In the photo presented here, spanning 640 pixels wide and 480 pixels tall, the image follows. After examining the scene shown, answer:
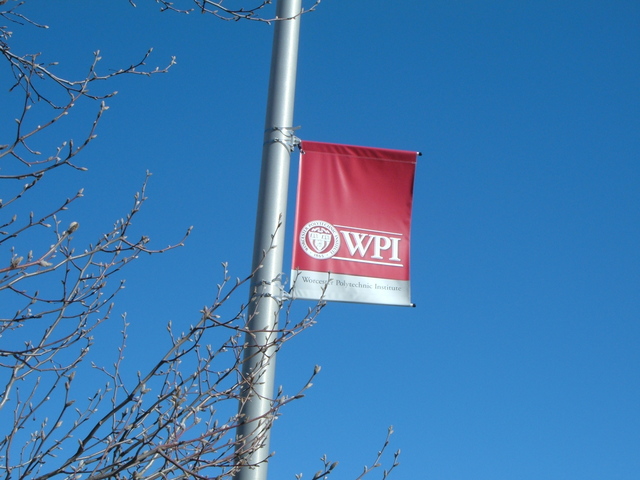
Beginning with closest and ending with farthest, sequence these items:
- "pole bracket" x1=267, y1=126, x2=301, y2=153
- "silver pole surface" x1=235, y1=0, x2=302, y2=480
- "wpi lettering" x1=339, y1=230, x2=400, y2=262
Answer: "silver pole surface" x1=235, y1=0, x2=302, y2=480, "pole bracket" x1=267, y1=126, x2=301, y2=153, "wpi lettering" x1=339, y1=230, x2=400, y2=262

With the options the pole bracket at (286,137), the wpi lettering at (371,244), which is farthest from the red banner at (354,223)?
the pole bracket at (286,137)

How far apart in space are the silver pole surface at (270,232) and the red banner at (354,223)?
58cm

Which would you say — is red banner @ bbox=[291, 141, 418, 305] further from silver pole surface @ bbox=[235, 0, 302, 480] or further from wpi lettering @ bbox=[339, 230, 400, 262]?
silver pole surface @ bbox=[235, 0, 302, 480]

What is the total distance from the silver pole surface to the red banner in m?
0.58

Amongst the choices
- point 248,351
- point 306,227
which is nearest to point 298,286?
point 306,227

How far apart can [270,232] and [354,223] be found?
1.17 meters

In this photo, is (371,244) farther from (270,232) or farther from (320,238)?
(270,232)

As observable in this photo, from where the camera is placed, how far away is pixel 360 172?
693 centimetres

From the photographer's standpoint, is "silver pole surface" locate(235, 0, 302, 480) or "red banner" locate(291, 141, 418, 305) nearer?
"silver pole surface" locate(235, 0, 302, 480)

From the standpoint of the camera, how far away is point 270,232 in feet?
18.9

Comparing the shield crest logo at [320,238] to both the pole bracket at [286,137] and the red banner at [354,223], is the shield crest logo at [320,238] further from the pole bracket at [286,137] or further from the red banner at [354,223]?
the pole bracket at [286,137]

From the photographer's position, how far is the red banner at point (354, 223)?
6.53 metres

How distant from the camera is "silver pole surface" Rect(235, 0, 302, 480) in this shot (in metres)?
4.90

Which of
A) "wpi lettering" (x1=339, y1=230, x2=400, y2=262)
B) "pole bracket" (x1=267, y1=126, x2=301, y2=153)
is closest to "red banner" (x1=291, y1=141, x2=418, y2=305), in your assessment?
"wpi lettering" (x1=339, y1=230, x2=400, y2=262)
